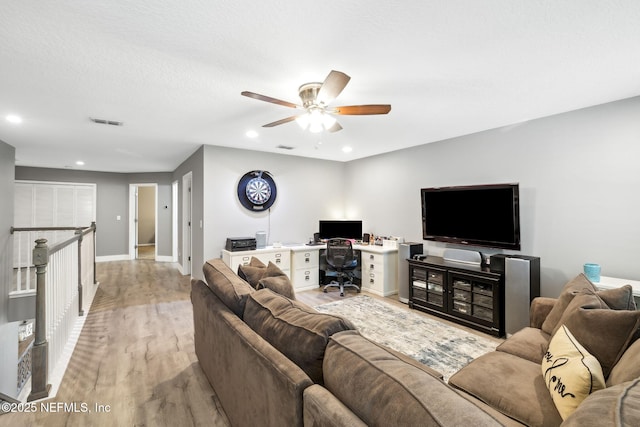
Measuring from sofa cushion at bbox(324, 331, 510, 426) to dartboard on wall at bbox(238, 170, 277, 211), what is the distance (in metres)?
4.02

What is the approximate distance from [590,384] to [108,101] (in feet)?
12.6

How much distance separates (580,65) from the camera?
213 cm

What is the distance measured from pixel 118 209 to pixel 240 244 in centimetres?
Result: 544

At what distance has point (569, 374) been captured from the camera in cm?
123

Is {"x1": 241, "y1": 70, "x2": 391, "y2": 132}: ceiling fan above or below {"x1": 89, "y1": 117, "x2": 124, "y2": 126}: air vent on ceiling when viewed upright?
below

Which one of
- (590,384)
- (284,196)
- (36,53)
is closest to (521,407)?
(590,384)

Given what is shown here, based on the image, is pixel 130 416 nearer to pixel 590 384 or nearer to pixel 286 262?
pixel 590 384

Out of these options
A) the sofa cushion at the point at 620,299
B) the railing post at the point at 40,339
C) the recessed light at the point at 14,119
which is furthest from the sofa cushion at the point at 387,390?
the recessed light at the point at 14,119

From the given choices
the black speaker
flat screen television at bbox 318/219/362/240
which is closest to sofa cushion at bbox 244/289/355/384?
the black speaker

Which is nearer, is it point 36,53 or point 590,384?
point 590,384

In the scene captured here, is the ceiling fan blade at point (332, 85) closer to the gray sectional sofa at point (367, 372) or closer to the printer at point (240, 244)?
the gray sectional sofa at point (367, 372)

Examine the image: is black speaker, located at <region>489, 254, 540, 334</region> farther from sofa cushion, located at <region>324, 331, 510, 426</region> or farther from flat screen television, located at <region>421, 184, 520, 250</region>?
sofa cushion, located at <region>324, 331, 510, 426</region>

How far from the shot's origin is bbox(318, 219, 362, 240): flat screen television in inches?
219

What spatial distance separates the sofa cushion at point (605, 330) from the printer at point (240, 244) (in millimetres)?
3801
